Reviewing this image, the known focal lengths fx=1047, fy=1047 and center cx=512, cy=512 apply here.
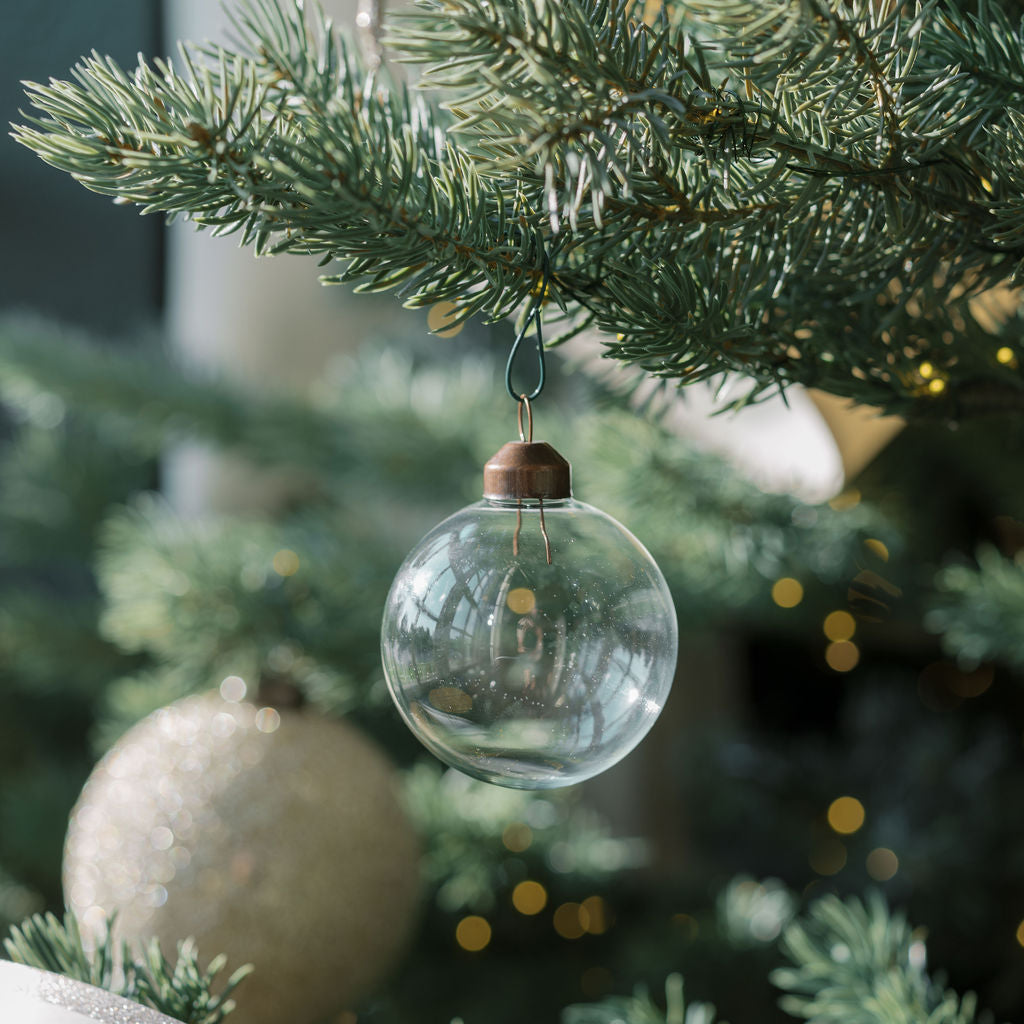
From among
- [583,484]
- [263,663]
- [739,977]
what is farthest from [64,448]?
[739,977]

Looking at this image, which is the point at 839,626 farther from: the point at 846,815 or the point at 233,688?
the point at 233,688

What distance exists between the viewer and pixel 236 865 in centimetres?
51

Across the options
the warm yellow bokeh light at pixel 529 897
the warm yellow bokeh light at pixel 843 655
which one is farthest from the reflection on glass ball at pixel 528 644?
the warm yellow bokeh light at pixel 843 655

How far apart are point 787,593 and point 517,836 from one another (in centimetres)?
28

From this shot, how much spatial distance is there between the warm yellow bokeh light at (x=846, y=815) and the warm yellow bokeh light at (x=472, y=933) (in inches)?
11.2

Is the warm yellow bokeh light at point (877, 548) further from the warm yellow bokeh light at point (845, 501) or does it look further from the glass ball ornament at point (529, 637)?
the glass ball ornament at point (529, 637)

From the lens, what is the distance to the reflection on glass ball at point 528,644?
271mm

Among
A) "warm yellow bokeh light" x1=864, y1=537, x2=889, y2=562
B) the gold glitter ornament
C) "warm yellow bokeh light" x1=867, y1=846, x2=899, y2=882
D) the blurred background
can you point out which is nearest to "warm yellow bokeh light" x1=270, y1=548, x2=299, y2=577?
the blurred background

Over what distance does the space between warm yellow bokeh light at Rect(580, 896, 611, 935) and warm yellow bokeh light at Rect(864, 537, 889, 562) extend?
0.36m

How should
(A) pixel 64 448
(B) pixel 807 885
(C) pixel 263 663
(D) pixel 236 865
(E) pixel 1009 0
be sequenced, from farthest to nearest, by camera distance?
1. (A) pixel 64 448
2. (B) pixel 807 885
3. (C) pixel 263 663
4. (D) pixel 236 865
5. (E) pixel 1009 0

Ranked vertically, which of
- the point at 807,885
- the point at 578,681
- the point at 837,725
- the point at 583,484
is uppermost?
the point at 578,681

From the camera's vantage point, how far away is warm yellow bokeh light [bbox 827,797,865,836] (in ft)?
2.64

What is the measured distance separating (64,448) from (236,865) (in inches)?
26.5

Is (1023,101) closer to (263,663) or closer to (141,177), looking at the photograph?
(141,177)
